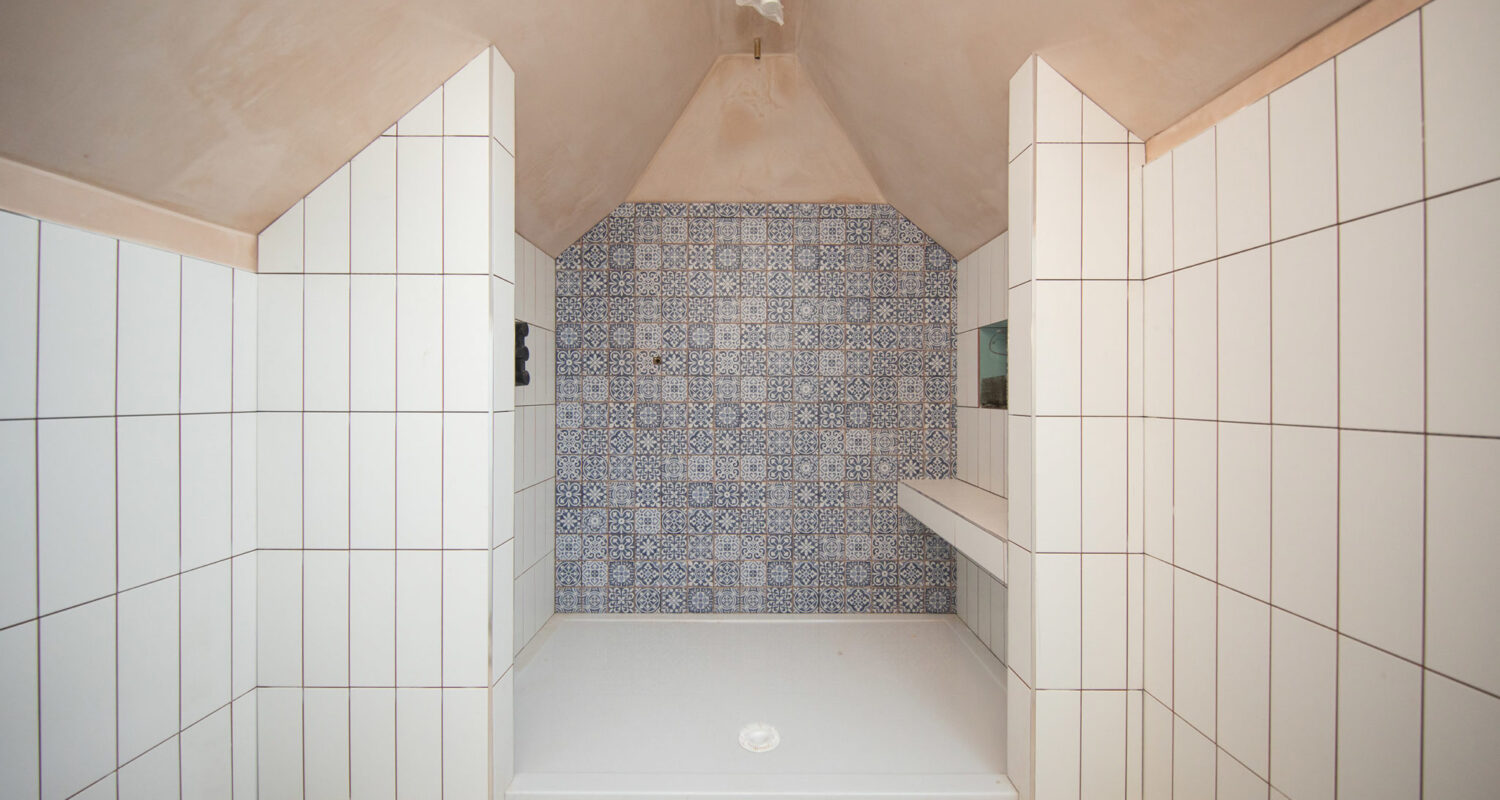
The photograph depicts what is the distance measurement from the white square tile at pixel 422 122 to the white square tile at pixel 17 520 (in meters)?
0.92

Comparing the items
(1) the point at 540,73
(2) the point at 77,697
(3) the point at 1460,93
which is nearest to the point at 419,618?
(2) the point at 77,697

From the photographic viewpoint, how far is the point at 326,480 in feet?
5.01

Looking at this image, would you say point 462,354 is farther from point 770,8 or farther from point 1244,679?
point 1244,679

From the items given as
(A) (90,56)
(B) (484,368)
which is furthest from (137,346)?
(B) (484,368)

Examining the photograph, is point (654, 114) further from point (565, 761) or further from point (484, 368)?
point (565, 761)

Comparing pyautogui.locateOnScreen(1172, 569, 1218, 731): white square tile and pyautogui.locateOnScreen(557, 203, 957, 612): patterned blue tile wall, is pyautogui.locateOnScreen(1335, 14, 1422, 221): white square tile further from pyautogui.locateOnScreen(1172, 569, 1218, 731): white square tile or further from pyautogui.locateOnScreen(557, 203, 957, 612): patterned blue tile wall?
pyautogui.locateOnScreen(557, 203, 957, 612): patterned blue tile wall

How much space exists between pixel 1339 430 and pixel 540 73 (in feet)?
6.60

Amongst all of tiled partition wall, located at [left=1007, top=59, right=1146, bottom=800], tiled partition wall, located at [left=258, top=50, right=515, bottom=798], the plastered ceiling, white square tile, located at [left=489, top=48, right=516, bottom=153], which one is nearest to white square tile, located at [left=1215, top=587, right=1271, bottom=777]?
tiled partition wall, located at [left=1007, top=59, right=1146, bottom=800]

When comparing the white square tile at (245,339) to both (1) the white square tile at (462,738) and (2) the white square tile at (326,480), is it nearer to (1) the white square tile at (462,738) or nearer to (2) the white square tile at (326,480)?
(2) the white square tile at (326,480)

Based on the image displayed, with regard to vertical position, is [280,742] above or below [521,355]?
below

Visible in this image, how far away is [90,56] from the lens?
3.33 feet

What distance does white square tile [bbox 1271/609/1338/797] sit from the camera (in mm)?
1068

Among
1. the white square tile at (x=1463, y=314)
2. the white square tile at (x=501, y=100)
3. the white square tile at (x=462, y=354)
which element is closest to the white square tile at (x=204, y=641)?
the white square tile at (x=462, y=354)

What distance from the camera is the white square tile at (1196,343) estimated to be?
4.35ft
